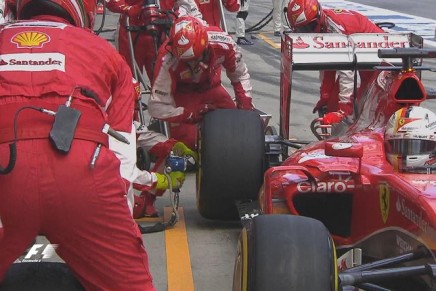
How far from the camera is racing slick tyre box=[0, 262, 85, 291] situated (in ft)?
9.54

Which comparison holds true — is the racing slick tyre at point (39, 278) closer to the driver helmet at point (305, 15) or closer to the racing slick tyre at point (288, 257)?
the racing slick tyre at point (288, 257)


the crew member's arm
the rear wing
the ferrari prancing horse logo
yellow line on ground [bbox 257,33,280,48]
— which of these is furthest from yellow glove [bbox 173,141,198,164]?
yellow line on ground [bbox 257,33,280,48]

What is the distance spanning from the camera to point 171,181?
6.59 m

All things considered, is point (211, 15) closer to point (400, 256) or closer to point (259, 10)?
point (400, 256)

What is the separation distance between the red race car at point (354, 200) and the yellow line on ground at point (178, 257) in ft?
1.79

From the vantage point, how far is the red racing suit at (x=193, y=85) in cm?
746

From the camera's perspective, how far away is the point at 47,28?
128 inches

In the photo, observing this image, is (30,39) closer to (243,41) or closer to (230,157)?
(230,157)

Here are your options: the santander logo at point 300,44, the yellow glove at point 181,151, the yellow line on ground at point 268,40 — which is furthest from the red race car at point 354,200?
the yellow line on ground at point 268,40

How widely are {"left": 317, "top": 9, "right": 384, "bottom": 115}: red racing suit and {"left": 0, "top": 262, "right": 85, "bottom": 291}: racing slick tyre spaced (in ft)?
18.6

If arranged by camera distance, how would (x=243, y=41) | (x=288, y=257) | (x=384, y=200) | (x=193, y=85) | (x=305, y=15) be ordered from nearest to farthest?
(x=288, y=257) → (x=384, y=200) → (x=193, y=85) → (x=305, y=15) → (x=243, y=41)

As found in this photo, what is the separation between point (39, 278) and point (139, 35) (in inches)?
279

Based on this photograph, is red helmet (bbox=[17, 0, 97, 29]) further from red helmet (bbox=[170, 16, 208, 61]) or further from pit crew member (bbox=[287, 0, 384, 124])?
pit crew member (bbox=[287, 0, 384, 124])

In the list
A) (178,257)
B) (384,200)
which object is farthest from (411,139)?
(178,257)
